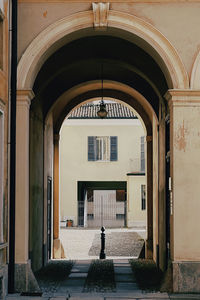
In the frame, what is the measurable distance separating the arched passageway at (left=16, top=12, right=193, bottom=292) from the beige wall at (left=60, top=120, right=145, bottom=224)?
21230 millimetres

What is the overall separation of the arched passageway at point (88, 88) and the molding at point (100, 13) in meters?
0.13

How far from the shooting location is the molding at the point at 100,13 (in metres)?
10.0

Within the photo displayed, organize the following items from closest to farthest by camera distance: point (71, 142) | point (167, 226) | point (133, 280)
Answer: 1. point (133, 280)
2. point (167, 226)
3. point (71, 142)

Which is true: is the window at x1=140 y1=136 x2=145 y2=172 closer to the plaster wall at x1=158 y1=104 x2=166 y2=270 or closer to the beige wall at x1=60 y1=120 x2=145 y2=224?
the beige wall at x1=60 y1=120 x2=145 y2=224

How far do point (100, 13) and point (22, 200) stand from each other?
148 inches

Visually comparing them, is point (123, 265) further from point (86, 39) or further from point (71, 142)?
point (71, 142)

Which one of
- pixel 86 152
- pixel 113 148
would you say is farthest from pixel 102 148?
pixel 86 152

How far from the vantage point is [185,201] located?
32.0 ft

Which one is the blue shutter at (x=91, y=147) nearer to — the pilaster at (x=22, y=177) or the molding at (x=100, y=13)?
the molding at (x=100, y=13)

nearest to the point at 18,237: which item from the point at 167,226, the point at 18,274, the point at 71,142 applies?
the point at 18,274

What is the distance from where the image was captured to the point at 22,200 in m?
9.71

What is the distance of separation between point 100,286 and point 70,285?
66 centimetres

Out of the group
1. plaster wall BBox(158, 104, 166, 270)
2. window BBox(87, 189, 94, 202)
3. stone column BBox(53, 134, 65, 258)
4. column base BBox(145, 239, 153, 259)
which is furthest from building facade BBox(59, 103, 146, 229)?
plaster wall BBox(158, 104, 166, 270)

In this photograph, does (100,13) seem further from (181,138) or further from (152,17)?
(181,138)
